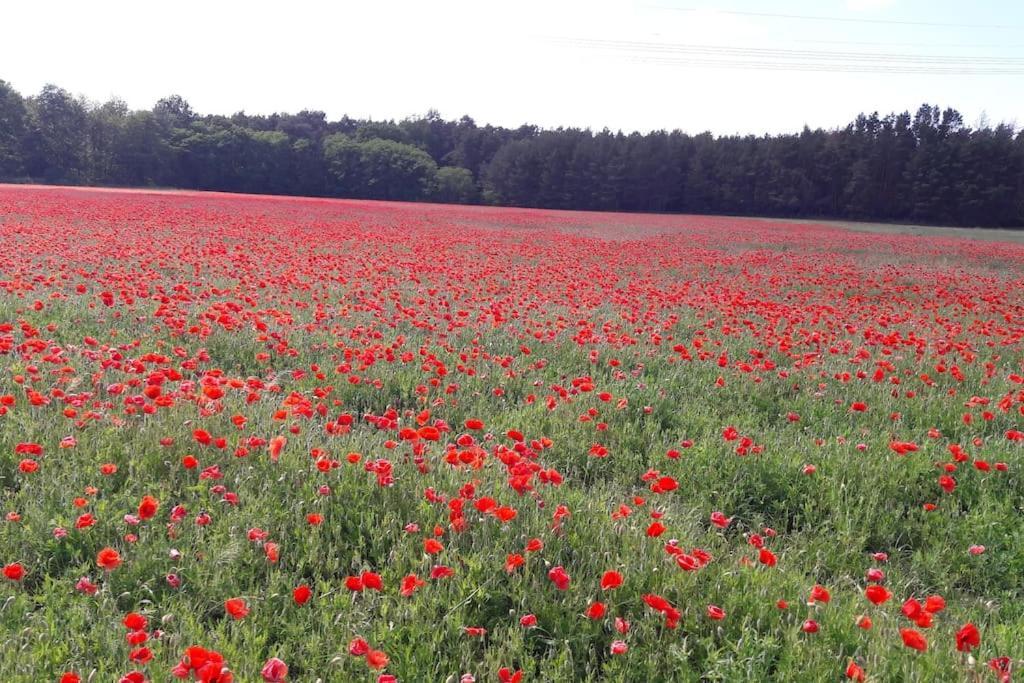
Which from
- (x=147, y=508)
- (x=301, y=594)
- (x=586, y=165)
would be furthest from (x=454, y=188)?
(x=301, y=594)

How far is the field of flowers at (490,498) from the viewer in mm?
2633

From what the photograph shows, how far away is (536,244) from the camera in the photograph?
21.4 m

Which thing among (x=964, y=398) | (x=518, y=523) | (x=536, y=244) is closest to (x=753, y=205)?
(x=536, y=244)

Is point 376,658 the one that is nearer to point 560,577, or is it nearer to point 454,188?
point 560,577

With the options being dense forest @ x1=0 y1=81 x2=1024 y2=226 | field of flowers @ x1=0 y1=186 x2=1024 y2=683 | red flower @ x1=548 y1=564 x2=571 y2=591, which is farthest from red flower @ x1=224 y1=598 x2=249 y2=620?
dense forest @ x1=0 y1=81 x2=1024 y2=226

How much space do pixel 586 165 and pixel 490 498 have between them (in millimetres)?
76317

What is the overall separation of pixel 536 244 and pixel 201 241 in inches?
354

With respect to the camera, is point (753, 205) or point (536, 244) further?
point (753, 205)

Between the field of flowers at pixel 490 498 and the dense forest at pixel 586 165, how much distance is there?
63653 mm

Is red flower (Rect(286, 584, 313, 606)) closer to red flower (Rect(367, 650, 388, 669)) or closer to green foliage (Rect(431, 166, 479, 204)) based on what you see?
red flower (Rect(367, 650, 388, 669))

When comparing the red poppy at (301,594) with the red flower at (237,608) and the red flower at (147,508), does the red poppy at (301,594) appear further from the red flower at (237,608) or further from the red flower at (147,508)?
the red flower at (147,508)

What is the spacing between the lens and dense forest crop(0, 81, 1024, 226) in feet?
209

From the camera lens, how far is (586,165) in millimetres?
77000

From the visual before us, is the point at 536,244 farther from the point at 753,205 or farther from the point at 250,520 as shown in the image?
the point at 753,205
